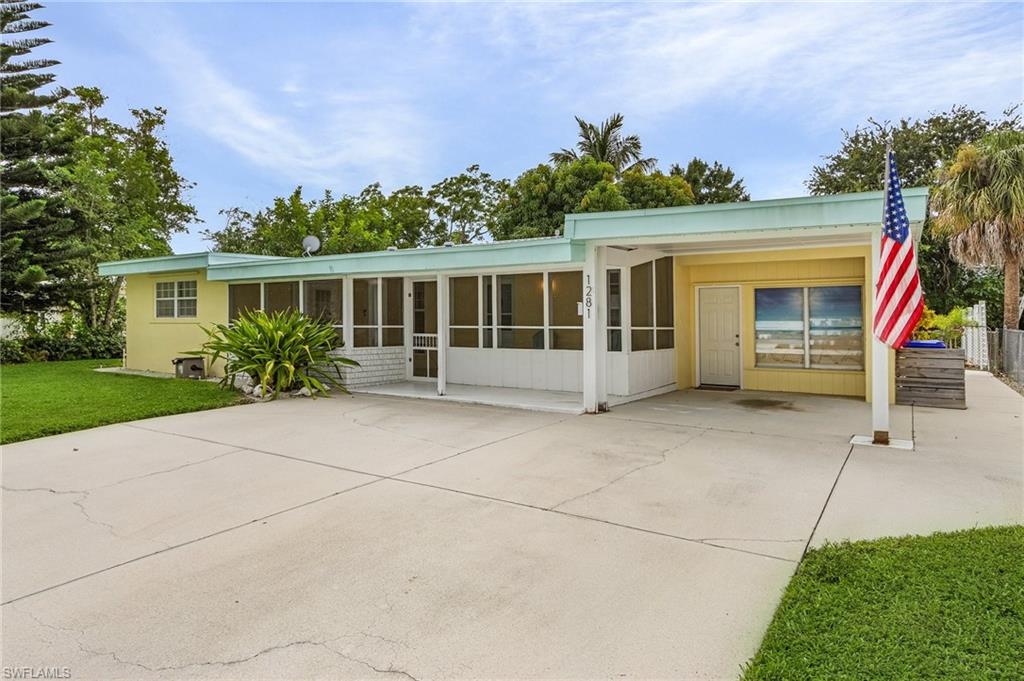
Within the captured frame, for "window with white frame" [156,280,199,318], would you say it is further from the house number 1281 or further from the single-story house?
the house number 1281

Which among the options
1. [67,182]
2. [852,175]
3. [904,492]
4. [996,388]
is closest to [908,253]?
[904,492]

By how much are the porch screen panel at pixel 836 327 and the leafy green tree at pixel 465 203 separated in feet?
71.8

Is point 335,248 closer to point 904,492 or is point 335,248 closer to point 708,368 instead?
point 708,368

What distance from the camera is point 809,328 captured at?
10805 mm

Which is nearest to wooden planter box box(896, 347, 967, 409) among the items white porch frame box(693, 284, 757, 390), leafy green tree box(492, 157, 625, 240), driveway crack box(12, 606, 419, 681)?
white porch frame box(693, 284, 757, 390)

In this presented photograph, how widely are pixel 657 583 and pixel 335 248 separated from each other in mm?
26684

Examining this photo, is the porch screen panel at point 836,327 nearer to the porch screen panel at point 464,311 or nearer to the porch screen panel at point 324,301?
the porch screen panel at point 464,311

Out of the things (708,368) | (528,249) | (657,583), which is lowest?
(657,583)

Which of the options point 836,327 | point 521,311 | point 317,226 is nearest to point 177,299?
point 521,311

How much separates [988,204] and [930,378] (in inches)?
277

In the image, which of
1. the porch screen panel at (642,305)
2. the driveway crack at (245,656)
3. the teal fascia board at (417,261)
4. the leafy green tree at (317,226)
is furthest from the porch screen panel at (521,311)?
the leafy green tree at (317,226)

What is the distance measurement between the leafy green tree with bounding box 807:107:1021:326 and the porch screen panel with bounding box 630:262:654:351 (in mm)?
11514

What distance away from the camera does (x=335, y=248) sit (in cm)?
2761

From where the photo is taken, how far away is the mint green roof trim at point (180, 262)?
12.9 metres
